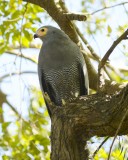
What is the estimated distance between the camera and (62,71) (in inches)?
214

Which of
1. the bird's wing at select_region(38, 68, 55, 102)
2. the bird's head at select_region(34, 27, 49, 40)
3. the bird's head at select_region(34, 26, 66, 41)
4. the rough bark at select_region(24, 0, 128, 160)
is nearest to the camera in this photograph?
the rough bark at select_region(24, 0, 128, 160)

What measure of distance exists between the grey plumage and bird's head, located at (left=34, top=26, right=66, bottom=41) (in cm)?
25

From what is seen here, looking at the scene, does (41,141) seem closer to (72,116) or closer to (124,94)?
(72,116)

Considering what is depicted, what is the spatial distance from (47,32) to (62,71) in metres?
0.83

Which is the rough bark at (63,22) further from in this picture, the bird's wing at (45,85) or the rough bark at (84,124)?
the rough bark at (84,124)

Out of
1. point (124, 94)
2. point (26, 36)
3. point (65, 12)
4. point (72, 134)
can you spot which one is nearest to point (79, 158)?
point (72, 134)

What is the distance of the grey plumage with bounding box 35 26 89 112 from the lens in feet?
17.5

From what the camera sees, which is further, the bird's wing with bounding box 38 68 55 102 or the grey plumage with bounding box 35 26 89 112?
the bird's wing with bounding box 38 68 55 102

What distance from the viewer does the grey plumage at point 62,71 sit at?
5340 mm

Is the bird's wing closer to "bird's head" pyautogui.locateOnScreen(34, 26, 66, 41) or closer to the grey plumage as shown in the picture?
the grey plumage

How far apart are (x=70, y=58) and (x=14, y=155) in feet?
4.55

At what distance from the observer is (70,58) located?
5.37 metres

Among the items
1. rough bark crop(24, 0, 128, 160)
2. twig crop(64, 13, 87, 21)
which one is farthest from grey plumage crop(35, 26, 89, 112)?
rough bark crop(24, 0, 128, 160)

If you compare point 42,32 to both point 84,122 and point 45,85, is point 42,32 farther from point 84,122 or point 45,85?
point 84,122
